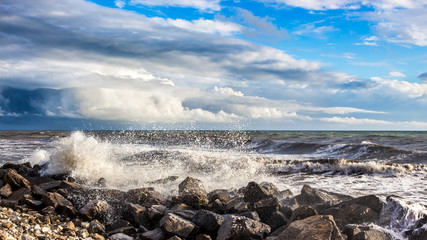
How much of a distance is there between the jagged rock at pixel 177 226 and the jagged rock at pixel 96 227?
112 centimetres

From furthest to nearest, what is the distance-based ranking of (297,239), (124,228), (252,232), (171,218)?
(124,228) < (171,218) < (252,232) < (297,239)

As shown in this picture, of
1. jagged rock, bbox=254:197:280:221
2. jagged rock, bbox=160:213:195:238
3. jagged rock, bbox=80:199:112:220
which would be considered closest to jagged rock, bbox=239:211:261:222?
jagged rock, bbox=254:197:280:221

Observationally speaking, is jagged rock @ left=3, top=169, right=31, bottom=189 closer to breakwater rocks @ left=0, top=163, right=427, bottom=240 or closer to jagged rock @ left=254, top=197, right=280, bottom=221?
breakwater rocks @ left=0, top=163, right=427, bottom=240

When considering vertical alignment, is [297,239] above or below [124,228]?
above

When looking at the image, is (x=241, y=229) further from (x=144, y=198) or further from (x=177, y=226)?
(x=144, y=198)

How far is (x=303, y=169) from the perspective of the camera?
1267cm

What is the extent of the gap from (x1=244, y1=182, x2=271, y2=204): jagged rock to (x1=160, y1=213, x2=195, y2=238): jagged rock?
1.53m

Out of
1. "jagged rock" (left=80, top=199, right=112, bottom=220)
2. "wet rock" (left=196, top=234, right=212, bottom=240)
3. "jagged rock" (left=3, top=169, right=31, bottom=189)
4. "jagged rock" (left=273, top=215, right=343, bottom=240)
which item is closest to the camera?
"jagged rock" (left=273, top=215, right=343, bottom=240)

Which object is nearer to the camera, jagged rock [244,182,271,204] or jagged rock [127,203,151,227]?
jagged rock [127,203,151,227]

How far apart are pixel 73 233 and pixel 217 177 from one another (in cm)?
624

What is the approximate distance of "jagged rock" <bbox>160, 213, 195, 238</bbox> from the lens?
16.0 feet

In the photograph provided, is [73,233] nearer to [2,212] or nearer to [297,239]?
[2,212]

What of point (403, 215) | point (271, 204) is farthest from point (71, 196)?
point (403, 215)

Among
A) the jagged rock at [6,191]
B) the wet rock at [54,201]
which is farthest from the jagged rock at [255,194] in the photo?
the jagged rock at [6,191]
